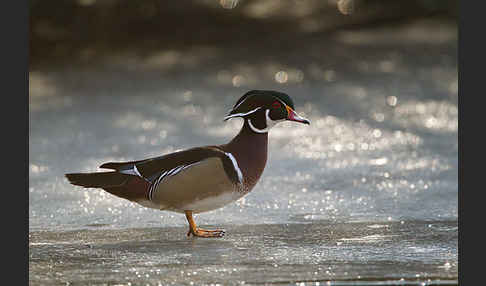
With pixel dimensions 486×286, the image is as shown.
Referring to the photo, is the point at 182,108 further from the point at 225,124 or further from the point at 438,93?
the point at 438,93

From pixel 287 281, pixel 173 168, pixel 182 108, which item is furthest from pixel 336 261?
pixel 182 108

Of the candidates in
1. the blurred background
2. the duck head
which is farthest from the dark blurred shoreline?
the duck head

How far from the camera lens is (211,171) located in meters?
4.29

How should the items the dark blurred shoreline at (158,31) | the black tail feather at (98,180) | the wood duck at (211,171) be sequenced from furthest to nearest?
the dark blurred shoreline at (158,31) → the black tail feather at (98,180) → the wood duck at (211,171)

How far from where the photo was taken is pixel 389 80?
846 cm

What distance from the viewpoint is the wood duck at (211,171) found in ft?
14.1

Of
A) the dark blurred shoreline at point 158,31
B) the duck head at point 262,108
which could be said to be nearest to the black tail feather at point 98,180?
the duck head at point 262,108

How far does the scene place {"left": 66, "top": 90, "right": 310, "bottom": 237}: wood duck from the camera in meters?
4.29

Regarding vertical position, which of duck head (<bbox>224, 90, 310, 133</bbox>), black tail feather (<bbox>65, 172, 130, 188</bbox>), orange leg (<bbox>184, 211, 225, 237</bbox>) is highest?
duck head (<bbox>224, 90, 310, 133</bbox>)

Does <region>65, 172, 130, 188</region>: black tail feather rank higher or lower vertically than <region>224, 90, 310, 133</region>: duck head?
lower

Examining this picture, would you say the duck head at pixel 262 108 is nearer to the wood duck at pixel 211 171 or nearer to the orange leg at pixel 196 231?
the wood duck at pixel 211 171

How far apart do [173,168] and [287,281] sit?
105 centimetres

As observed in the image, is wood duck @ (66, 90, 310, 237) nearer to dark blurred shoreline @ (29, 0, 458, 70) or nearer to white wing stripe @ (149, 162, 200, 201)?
white wing stripe @ (149, 162, 200, 201)

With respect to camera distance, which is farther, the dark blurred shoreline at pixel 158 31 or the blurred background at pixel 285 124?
the dark blurred shoreline at pixel 158 31
